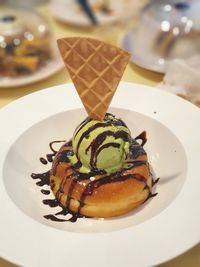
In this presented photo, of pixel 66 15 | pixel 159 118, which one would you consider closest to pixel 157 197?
pixel 159 118

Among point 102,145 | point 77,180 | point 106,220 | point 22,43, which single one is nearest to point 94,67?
point 102,145

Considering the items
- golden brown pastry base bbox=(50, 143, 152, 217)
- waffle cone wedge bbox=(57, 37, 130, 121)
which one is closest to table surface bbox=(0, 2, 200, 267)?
golden brown pastry base bbox=(50, 143, 152, 217)

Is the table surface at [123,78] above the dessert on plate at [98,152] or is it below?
above

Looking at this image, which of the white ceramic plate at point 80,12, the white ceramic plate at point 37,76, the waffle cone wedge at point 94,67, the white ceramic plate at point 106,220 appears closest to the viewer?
the white ceramic plate at point 106,220

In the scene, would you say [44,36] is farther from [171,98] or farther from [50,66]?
[171,98]

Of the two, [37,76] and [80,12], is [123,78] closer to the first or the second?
[37,76]

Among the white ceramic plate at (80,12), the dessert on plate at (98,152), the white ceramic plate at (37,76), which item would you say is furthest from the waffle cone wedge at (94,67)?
the white ceramic plate at (80,12)

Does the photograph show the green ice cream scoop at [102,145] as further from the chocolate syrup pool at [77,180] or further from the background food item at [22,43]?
the background food item at [22,43]
